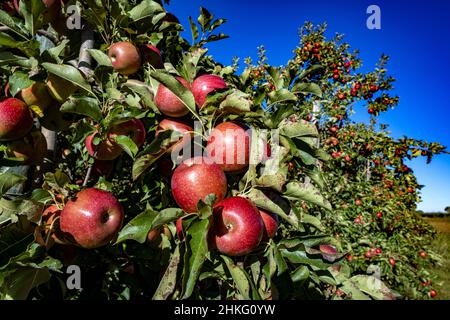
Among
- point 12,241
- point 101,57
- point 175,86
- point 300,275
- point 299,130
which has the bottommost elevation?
point 300,275

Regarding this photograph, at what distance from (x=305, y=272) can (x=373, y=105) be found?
537 cm

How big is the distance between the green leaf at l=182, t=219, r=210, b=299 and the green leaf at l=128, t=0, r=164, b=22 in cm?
102

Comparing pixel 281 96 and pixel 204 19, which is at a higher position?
pixel 204 19

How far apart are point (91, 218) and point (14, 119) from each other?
1.58 ft

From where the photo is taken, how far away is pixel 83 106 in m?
1.04

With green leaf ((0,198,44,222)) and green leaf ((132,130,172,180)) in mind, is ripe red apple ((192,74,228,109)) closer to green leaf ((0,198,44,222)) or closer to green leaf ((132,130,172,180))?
green leaf ((132,130,172,180))

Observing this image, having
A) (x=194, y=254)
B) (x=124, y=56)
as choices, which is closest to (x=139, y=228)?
(x=194, y=254)

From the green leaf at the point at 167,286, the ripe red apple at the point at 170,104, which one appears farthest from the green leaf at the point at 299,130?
the green leaf at the point at 167,286

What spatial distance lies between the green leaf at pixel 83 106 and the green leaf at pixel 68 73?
0.23 ft

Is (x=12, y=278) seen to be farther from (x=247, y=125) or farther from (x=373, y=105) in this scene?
(x=373, y=105)

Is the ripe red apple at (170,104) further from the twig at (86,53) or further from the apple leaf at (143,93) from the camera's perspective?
the twig at (86,53)

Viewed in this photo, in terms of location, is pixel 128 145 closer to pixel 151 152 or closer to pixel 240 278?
pixel 151 152

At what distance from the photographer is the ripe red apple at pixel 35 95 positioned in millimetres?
1178
